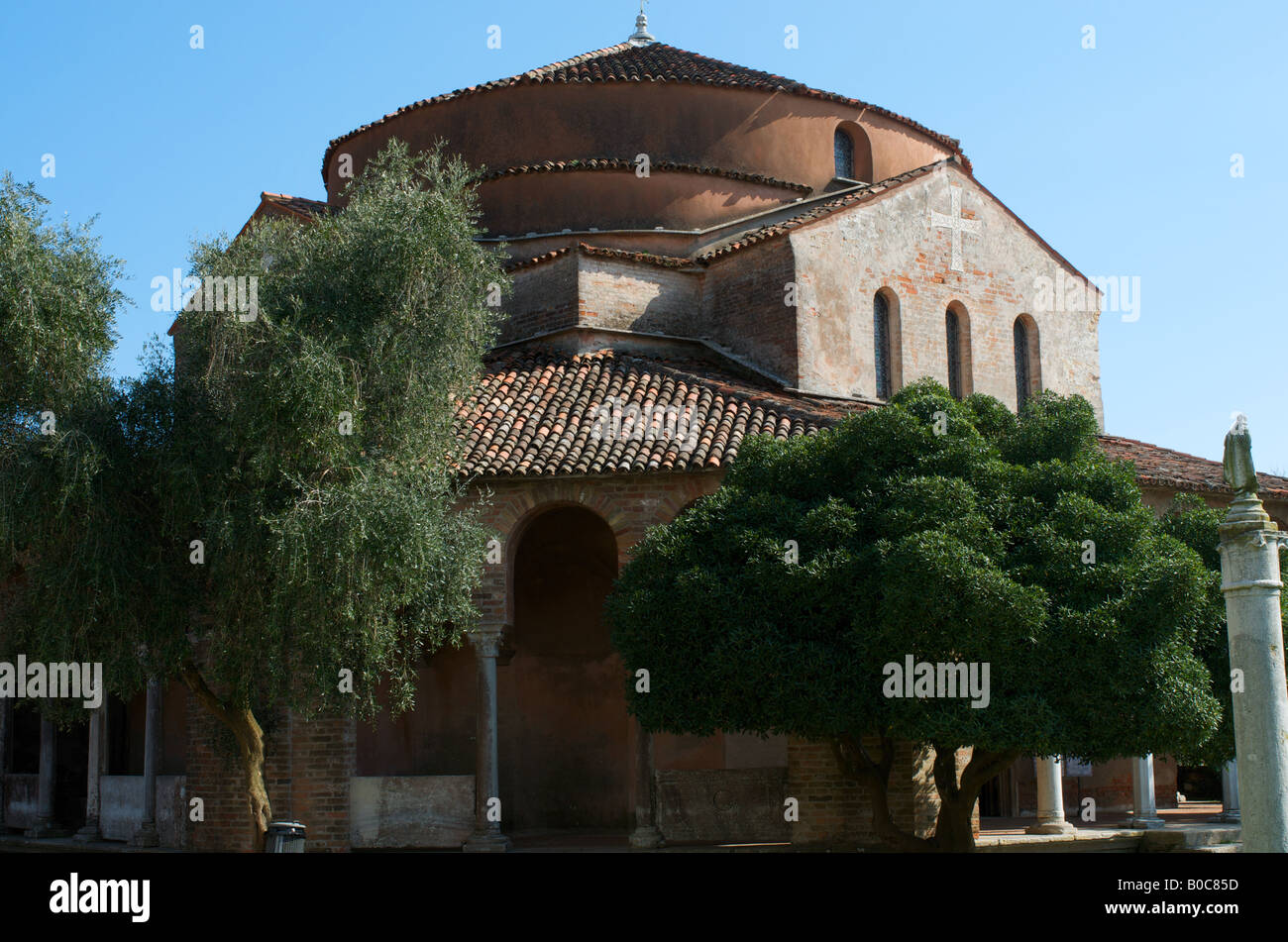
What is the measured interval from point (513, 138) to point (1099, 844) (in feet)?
44.4

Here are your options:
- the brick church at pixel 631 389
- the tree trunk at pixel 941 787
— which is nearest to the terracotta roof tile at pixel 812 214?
the brick church at pixel 631 389

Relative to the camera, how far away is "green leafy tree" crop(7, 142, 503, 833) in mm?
12367

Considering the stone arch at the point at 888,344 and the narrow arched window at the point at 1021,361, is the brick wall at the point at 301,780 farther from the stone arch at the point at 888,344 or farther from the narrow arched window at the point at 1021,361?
the narrow arched window at the point at 1021,361

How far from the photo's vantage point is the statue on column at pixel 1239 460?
30.3ft

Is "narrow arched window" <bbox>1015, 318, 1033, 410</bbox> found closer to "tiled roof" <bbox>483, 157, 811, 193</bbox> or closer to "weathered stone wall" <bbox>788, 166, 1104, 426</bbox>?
"weathered stone wall" <bbox>788, 166, 1104, 426</bbox>

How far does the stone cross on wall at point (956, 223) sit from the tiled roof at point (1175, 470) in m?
3.53

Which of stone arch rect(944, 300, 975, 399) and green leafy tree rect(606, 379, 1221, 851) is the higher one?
stone arch rect(944, 300, 975, 399)

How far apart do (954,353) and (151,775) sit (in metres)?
12.9

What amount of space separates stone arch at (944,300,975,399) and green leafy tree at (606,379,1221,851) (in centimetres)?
607

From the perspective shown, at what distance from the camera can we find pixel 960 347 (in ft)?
67.1

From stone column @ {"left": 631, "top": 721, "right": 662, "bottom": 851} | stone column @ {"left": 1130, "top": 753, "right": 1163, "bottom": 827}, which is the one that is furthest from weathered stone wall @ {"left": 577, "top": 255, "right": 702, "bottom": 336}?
stone column @ {"left": 1130, "top": 753, "right": 1163, "bottom": 827}

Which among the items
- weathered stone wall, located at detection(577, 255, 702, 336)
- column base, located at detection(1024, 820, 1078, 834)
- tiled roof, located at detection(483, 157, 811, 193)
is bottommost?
column base, located at detection(1024, 820, 1078, 834)

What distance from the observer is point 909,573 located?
11898 millimetres
